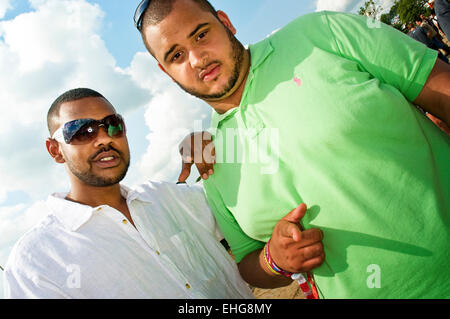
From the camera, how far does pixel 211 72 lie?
182 centimetres

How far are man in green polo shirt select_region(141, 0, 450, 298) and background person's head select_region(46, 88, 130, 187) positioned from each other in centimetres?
129

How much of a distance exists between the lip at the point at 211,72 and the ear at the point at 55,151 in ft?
6.16

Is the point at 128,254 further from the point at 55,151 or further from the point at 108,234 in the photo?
the point at 55,151

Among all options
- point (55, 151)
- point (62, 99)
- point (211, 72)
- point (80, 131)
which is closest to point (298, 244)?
point (211, 72)

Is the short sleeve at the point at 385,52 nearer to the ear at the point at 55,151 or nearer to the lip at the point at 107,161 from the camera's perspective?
the lip at the point at 107,161

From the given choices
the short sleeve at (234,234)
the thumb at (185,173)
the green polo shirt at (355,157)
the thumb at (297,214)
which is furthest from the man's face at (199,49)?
the thumb at (297,214)

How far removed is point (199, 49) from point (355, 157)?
1.19 meters

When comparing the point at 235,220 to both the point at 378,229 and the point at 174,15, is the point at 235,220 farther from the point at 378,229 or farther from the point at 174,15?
the point at 174,15

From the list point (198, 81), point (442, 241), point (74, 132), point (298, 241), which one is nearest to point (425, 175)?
point (442, 241)

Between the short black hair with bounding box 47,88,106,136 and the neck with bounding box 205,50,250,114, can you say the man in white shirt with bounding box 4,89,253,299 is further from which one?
the neck with bounding box 205,50,250,114

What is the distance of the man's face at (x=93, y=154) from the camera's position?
2584mm

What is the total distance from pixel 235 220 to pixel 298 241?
63 cm

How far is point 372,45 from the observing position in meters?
1.52

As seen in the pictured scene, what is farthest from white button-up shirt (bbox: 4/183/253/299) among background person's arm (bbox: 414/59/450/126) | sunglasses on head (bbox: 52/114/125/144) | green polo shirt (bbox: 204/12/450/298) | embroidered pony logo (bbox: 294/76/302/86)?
background person's arm (bbox: 414/59/450/126)
